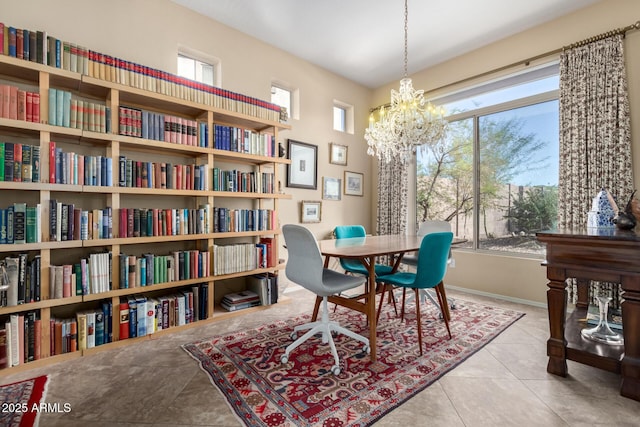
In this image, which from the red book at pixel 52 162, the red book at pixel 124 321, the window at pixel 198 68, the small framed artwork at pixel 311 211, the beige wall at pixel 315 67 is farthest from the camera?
the small framed artwork at pixel 311 211

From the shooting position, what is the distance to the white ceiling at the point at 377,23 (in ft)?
9.93

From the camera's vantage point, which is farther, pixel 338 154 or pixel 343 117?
pixel 343 117

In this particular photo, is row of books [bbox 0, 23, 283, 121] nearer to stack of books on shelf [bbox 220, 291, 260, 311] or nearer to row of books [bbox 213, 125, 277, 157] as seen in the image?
row of books [bbox 213, 125, 277, 157]

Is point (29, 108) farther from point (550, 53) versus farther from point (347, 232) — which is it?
point (550, 53)

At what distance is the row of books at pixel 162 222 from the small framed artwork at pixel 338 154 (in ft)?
7.23

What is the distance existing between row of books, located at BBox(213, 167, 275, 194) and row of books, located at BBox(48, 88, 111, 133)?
95 centimetres

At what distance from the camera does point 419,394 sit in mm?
1732

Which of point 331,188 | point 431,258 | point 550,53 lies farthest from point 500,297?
point 550,53

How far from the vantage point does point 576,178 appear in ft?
9.98

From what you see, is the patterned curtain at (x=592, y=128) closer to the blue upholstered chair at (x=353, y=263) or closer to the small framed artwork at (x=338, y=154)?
the blue upholstered chair at (x=353, y=263)

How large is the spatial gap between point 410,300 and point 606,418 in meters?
1.95

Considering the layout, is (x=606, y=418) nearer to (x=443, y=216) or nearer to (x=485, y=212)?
(x=485, y=212)

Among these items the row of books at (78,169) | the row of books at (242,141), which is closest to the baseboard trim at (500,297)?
the row of books at (242,141)

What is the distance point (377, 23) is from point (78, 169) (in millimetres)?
3243
